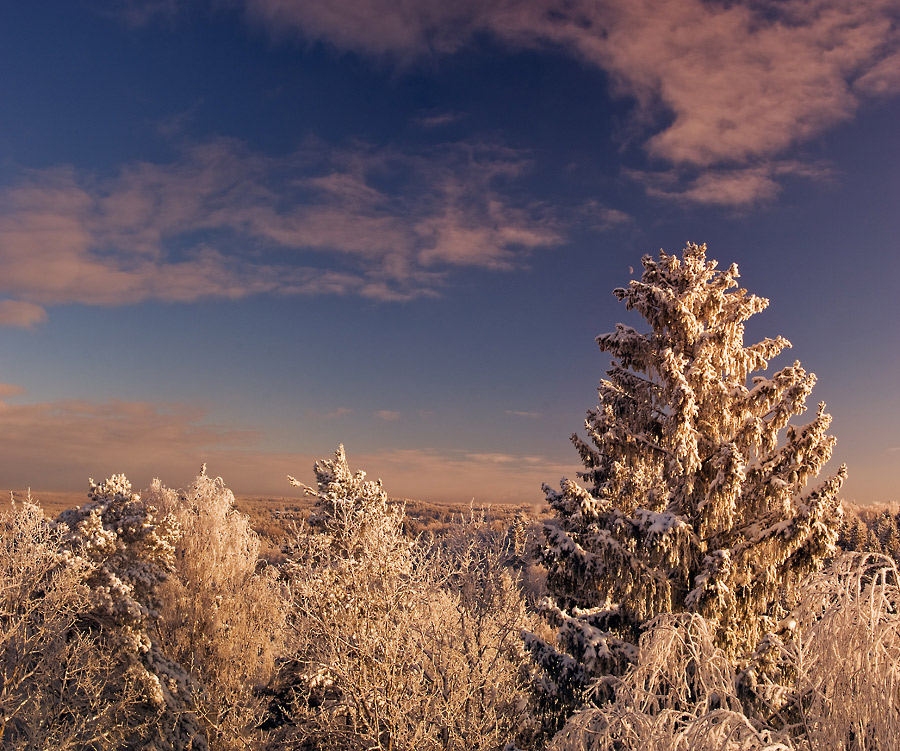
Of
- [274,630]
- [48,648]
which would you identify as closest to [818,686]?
[48,648]

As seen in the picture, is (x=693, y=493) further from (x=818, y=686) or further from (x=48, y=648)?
(x=48, y=648)

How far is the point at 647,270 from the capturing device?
1542 centimetres

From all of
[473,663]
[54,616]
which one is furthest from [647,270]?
[54,616]

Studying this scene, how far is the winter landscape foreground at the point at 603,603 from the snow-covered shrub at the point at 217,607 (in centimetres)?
394

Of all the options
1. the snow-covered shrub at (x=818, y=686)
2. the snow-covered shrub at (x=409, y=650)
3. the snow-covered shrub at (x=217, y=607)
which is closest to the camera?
the snow-covered shrub at (x=818, y=686)

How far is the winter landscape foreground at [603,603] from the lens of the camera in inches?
232

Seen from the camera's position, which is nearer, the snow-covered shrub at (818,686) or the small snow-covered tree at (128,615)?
the snow-covered shrub at (818,686)

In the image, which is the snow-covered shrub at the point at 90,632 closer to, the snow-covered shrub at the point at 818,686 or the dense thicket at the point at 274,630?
the dense thicket at the point at 274,630

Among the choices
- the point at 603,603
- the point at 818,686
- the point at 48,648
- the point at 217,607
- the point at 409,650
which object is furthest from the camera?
the point at 217,607

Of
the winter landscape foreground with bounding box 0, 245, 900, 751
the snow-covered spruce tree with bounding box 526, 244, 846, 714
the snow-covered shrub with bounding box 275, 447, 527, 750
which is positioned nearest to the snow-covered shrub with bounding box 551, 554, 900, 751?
the winter landscape foreground with bounding box 0, 245, 900, 751

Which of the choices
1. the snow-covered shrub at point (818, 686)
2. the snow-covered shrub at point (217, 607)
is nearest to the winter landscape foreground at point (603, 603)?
the snow-covered shrub at point (818, 686)

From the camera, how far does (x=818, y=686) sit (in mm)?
5477

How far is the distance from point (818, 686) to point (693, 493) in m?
8.70

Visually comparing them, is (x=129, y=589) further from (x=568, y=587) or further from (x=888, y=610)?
(x=888, y=610)
